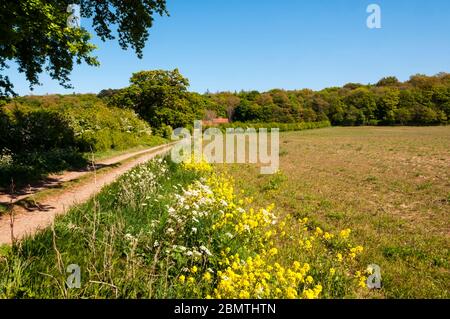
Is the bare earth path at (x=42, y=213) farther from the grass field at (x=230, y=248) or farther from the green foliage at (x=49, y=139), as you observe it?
the green foliage at (x=49, y=139)

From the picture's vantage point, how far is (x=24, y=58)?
1327 cm

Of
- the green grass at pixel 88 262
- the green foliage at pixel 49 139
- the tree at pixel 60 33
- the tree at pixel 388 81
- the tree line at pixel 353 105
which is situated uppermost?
the tree at pixel 388 81

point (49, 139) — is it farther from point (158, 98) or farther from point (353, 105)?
point (353, 105)

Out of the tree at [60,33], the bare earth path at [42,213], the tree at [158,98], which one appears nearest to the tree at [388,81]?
the tree at [158,98]

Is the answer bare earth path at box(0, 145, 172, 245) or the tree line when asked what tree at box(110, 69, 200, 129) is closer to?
the tree line

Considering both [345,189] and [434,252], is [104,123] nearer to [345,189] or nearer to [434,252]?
[345,189]

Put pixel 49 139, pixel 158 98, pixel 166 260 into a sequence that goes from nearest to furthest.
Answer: pixel 166 260, pixel 49 139, pixel 158 98

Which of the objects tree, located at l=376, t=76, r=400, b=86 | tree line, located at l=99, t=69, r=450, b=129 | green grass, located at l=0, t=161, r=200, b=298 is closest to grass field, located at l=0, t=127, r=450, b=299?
green grass, located at l=0, t=161, r=200, b=298

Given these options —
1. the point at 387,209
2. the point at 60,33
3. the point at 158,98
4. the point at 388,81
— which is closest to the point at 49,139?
the point at 60,33

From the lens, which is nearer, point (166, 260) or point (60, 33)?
point (166, 260)

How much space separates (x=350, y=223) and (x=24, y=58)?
13.9 meters

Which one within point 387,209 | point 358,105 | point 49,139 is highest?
point 358,105

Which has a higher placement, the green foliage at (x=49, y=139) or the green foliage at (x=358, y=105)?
the green foliage at (x=358, y=105)
